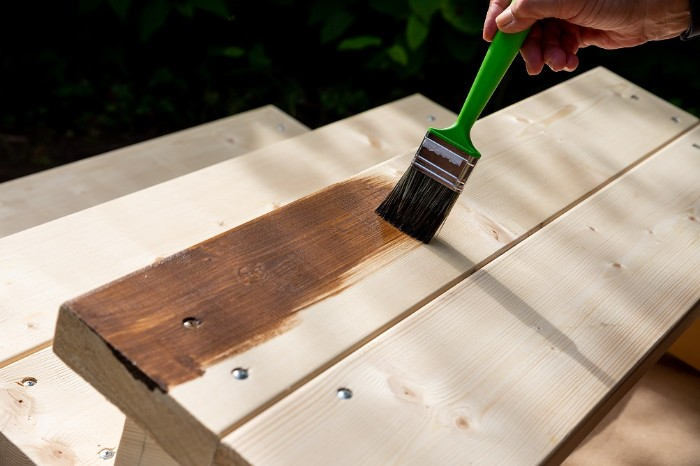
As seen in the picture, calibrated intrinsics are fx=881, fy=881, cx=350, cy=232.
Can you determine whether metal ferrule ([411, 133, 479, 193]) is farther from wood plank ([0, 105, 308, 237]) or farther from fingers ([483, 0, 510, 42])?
wood plank ([0, 105, 308, 237])

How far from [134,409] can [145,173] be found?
5.05ft

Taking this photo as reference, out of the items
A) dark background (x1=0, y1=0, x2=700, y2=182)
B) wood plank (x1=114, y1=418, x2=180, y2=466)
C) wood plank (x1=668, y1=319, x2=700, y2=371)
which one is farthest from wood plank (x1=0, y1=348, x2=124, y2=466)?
dark background (x1=0, y1=0, x2=700, y2=182)

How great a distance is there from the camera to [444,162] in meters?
1.57

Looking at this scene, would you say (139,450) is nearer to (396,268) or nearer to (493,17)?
(396,268)

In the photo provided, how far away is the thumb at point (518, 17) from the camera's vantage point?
61.9 inches

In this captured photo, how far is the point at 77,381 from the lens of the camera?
1.66 metres

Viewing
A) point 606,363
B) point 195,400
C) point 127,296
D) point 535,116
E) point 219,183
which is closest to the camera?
point 195,400

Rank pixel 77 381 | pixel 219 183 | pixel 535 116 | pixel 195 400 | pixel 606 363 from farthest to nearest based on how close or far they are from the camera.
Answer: pixel 535 116 → pixel 219 183 → pixel 77 381 → pixel 606 363 → pixel 195 400

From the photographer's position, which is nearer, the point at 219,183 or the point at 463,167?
the point at 463,167

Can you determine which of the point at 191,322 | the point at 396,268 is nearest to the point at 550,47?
the point at 396,268

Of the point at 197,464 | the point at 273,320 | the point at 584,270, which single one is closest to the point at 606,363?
the point at 584,270

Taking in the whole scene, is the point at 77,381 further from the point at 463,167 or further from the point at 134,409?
the point at 463,167

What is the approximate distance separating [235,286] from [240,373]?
17 centimetres

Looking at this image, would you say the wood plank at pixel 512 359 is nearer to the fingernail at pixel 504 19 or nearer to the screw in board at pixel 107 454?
the fingernail at pixel 504 19
